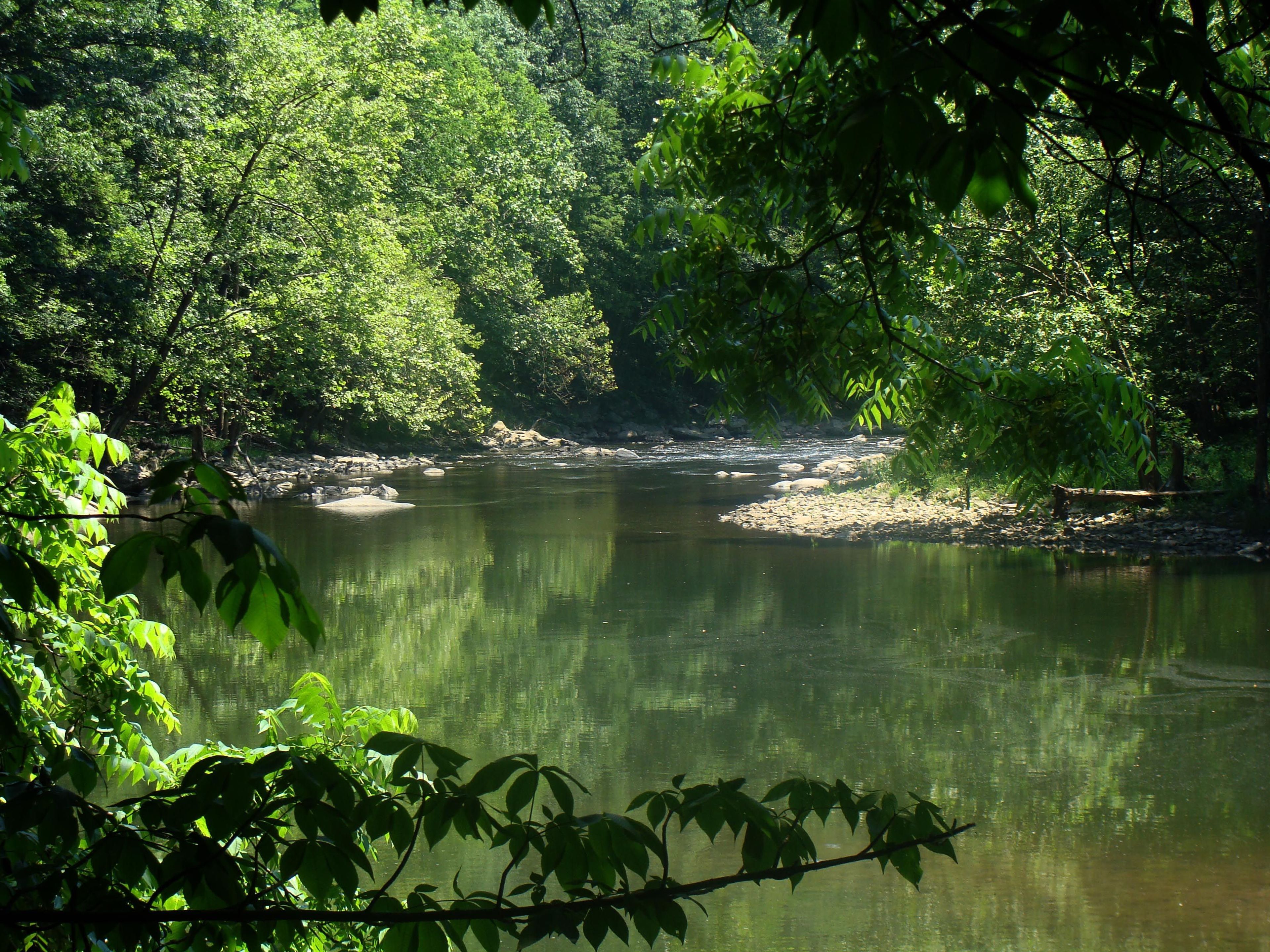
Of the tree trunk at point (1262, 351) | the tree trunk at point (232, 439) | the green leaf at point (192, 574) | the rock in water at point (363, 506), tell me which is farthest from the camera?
the tree trunk at point (232, 439)

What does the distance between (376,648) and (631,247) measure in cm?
3559

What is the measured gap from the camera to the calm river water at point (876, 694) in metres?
4.82

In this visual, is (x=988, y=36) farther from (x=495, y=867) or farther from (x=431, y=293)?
(x=431, y=293)

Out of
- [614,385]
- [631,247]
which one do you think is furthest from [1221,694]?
[631,247]

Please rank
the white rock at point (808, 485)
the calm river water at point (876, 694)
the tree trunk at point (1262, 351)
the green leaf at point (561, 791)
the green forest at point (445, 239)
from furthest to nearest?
the white rock at point (808, 485) < the tree trunk at point (1262, 351) < the calm river water at point (876, 694) < the green forest at point (445, 239) < the green leaf at point (561, 791)

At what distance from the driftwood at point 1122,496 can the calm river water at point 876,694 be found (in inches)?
66.5

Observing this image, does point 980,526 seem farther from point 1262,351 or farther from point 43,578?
point 43,578

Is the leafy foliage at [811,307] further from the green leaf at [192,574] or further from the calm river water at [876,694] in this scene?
the calm river water at [876,694]

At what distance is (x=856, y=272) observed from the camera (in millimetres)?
3096

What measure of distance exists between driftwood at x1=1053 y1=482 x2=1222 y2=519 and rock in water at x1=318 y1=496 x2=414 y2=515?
10286mm

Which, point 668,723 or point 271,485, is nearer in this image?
point 668,723

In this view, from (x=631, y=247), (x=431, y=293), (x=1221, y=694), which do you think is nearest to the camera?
(x=1221, y=694)

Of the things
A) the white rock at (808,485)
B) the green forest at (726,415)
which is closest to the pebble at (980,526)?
the green forest at (726,415)

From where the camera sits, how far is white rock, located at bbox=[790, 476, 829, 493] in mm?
19953
